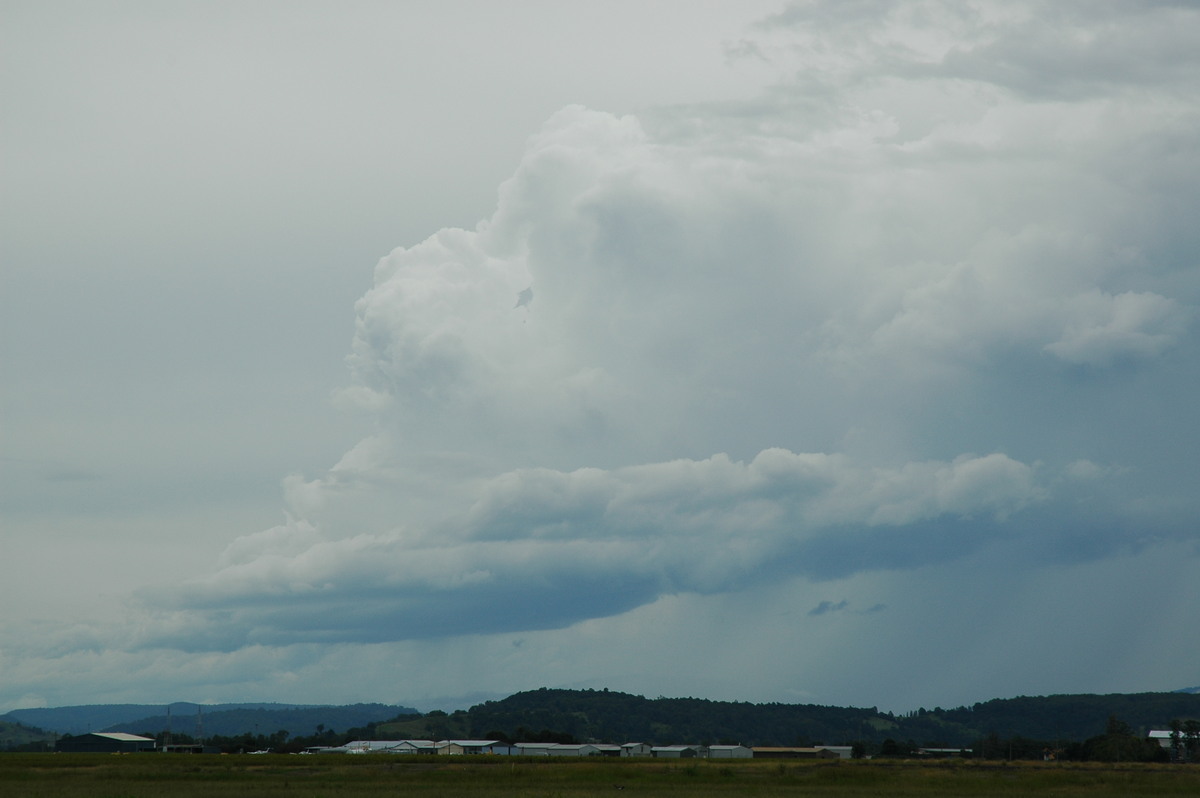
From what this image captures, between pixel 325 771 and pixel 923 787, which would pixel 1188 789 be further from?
pixel 325 771

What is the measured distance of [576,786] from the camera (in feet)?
316

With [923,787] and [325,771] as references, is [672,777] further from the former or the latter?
[325,771]

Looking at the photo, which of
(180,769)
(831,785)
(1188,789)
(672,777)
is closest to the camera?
(1188,789)

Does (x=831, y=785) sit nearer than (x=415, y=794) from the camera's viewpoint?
No

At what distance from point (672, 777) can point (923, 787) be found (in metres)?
25.1

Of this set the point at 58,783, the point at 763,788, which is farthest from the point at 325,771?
the point at 763,788

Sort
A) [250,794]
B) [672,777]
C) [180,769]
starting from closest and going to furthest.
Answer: [250,794] → [672,777] → [180,769]

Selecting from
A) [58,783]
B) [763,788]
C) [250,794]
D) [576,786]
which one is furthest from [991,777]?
[58,783]

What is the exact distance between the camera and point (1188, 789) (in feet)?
311

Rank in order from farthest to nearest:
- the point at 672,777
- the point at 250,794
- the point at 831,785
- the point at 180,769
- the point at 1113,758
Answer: the point at 1113,758 < the point at 180,769 < the point at 672,777 < the point at 831,785 < the point at 250,794

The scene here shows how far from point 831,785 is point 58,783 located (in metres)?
66.2

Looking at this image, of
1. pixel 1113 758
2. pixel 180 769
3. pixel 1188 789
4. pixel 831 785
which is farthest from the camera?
pixel 1113 758

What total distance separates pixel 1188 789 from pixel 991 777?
18803mm

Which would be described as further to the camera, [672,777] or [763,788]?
[672,777]
